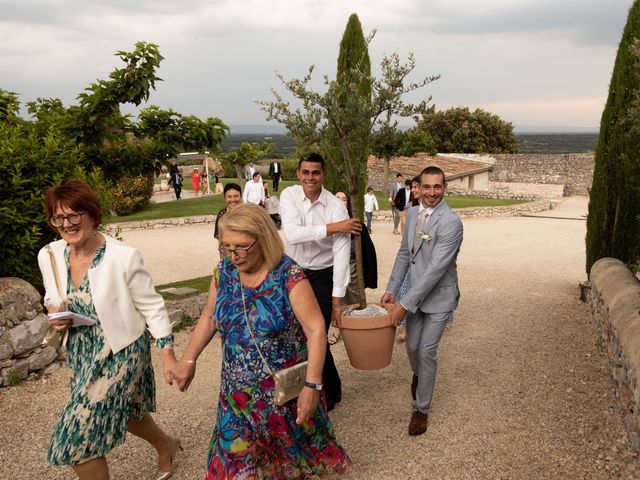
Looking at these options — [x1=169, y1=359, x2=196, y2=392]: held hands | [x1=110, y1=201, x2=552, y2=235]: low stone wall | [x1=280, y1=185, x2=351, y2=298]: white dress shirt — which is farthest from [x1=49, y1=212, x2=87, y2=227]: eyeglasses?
[x1=110, y1=201, x2=552, y2=235]: low stone wall

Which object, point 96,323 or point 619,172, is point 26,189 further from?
point 619,172

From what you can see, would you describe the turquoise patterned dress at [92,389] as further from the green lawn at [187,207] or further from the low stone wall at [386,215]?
the green lawn at [187,207]

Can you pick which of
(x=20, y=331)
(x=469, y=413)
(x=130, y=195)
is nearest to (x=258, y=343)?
(x=469, y=413)

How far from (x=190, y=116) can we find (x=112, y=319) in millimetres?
4662

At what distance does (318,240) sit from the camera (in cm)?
428

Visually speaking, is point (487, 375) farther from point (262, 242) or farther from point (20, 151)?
point (20, 151)

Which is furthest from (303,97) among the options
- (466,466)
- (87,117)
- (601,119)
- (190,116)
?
(601,119)

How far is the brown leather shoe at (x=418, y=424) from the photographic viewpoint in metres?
4.28

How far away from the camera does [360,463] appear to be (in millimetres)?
3924

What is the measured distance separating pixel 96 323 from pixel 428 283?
2.27 metres

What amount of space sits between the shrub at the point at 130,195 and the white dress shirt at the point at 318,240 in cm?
1715

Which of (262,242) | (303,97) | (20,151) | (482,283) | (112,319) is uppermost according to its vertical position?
(303,97)

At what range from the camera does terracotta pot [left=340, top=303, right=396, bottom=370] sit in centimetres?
411

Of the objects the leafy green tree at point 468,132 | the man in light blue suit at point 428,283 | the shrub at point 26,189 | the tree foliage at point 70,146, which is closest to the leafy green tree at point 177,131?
the tree foliage at point 70,146
